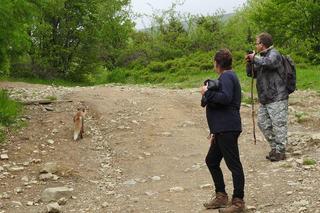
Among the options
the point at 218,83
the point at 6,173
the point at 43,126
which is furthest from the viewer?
the point at 43,126

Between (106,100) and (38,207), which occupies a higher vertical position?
(106,100)

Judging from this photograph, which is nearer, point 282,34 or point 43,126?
point 43,126

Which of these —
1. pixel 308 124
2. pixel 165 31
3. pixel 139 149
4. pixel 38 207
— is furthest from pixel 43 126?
pixel 165 31

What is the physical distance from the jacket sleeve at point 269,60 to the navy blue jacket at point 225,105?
2056 millimetres

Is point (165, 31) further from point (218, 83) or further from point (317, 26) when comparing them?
point (218, 83)

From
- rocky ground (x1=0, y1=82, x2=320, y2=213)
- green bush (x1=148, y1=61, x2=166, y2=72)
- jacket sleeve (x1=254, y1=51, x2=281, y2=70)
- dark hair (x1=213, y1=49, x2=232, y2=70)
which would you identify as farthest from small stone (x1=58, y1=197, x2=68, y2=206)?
green bush (x1=148, y1=61, x2=166, y2=72)

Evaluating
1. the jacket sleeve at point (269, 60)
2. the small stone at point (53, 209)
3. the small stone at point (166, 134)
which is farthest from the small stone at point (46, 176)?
the jacket sleeve at point (269, 60)

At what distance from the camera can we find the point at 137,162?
33.3ft

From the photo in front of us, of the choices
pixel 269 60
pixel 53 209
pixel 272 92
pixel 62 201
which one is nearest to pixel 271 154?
pixel 272 92

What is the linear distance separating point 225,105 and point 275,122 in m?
2.61

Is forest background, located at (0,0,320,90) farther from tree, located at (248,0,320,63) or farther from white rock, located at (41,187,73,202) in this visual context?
white rock, located at (41,187,73,202)

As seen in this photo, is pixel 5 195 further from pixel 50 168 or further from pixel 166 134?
pixel 166 134

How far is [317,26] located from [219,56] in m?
22.4

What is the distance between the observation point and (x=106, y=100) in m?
15.1
